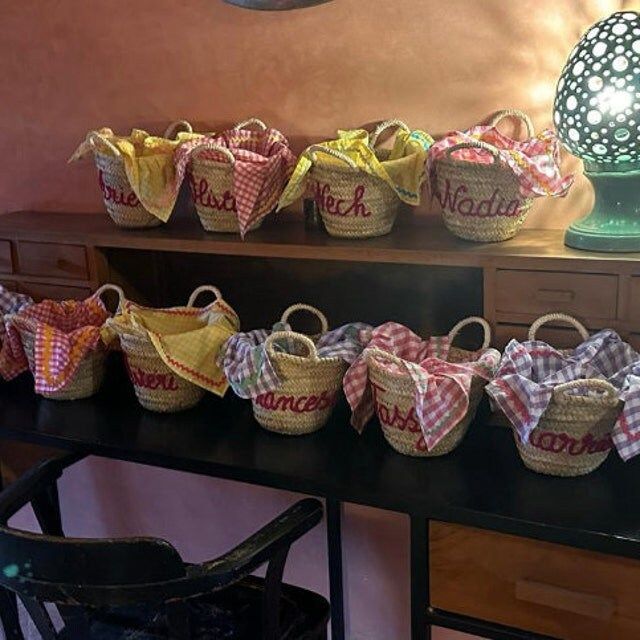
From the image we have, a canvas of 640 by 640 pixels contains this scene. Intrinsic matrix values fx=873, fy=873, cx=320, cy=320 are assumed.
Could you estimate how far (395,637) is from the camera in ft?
6.88

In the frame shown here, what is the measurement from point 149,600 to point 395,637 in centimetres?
105

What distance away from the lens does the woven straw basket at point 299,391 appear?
1.52 m

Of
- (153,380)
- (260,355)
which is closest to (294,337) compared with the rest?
(260,355)

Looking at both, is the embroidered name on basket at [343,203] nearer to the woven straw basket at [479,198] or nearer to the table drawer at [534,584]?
the woven straw basket at [479,198]

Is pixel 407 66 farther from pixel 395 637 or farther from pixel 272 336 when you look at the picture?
pixel 395 637

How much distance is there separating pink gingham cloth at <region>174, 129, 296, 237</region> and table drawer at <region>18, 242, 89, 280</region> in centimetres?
34

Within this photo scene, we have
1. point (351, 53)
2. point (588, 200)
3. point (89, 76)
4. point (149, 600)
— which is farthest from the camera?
point (89, 76)

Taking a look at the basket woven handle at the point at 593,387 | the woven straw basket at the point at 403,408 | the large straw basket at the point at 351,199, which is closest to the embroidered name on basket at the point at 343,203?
the large straw basket at the point at 351,199

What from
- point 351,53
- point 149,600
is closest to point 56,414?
point 149,600

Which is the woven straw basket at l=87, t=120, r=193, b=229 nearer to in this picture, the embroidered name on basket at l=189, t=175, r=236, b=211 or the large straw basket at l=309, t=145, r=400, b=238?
the embroidered name on basket at l=189, t=175, r=236, b=211

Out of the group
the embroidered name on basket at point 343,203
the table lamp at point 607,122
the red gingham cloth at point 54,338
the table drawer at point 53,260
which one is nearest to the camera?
the table lamp at point 607,122

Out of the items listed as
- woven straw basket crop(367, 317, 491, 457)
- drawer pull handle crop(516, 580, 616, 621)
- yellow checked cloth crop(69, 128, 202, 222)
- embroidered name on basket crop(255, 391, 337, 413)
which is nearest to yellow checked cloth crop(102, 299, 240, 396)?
embroidered name on basket crop(255, 391, 337, 413)

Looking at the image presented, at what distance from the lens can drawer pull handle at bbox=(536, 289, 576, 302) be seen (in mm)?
1460

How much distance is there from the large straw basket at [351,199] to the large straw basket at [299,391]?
25 centimetres
